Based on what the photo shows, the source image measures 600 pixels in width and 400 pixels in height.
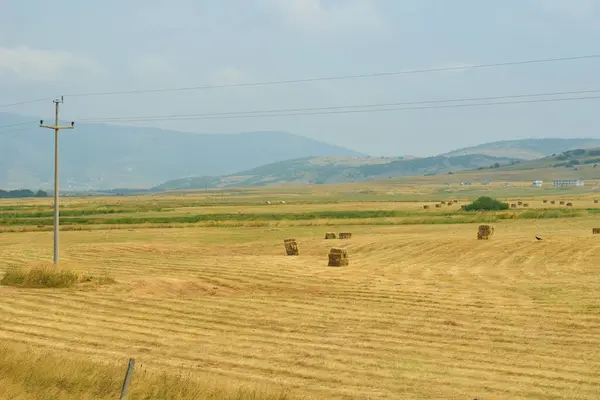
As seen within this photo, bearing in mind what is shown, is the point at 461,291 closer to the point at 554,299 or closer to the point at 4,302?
the point at 554,299

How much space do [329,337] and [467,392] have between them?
19.3 feet

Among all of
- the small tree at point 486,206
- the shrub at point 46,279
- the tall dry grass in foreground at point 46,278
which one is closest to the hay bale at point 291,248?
the tall dry grass in foreground at point 46,278

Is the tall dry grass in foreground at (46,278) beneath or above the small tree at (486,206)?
beneath

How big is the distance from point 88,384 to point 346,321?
31.5 ft

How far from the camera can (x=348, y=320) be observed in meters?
23.5

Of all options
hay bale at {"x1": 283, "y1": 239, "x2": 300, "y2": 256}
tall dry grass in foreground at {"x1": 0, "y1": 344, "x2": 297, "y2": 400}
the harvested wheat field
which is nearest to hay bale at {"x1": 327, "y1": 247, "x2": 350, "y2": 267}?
the harvested wheat field

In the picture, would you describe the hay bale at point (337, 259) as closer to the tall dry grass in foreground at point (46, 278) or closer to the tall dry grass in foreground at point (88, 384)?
the tall dry grass in foreground at point (46, 278)

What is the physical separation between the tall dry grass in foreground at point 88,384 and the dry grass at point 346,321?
0.11 meters

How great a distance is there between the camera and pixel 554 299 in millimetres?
26609

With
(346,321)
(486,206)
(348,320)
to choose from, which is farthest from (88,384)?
(486,206)

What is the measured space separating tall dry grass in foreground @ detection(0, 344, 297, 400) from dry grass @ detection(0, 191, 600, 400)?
109mm

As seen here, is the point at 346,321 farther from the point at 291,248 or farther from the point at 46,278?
the point at 291,248

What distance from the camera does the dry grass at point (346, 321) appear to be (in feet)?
55.7

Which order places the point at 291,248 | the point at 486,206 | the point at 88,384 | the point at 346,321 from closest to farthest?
1. the point at 88,384
2. the point at 346,321
3. the point at 291,248
4. the point at 486,206
